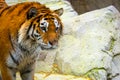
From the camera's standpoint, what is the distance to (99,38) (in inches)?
188

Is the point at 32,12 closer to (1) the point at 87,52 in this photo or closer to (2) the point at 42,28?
(2) the point at 42,28

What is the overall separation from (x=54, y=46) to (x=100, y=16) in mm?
1836

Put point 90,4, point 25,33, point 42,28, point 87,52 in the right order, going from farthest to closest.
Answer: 1. point 90,4
2. point 87,52
3. point 25,33
4. point 42,28

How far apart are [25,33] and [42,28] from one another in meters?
0.19

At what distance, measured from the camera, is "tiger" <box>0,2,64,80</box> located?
11.2 ft

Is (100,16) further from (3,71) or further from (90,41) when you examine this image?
(3,71)

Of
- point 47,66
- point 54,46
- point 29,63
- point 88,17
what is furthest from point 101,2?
point 54,46

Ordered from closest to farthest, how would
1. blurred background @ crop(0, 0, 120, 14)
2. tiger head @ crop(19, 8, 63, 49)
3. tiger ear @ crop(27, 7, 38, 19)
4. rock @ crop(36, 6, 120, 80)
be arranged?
tiger head @ crop(19, 8, 63, 49) → tiger ear @ crop(27, 7, 38, 19) → rock @ crop(36, 6, 120, 80) → blurred background @ crop(0, 0, 120, 14)

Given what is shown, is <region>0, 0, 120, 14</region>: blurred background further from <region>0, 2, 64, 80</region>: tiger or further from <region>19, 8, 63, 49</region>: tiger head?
<region>19, 8, 63, 49</region>: tiger head

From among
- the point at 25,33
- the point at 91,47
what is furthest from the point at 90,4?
the point at 25,33

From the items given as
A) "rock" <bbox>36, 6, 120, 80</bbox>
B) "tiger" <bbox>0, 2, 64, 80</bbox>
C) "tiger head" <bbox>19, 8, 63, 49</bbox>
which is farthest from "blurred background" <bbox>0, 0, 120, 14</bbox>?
"tiger head" <bbox>19, 8, 63, 49</bbox>

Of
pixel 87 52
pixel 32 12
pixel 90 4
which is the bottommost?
pixel 90 4

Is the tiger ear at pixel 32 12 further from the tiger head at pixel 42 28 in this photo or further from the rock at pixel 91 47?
the rock at pixel 91 47

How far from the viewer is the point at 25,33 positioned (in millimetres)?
3539
